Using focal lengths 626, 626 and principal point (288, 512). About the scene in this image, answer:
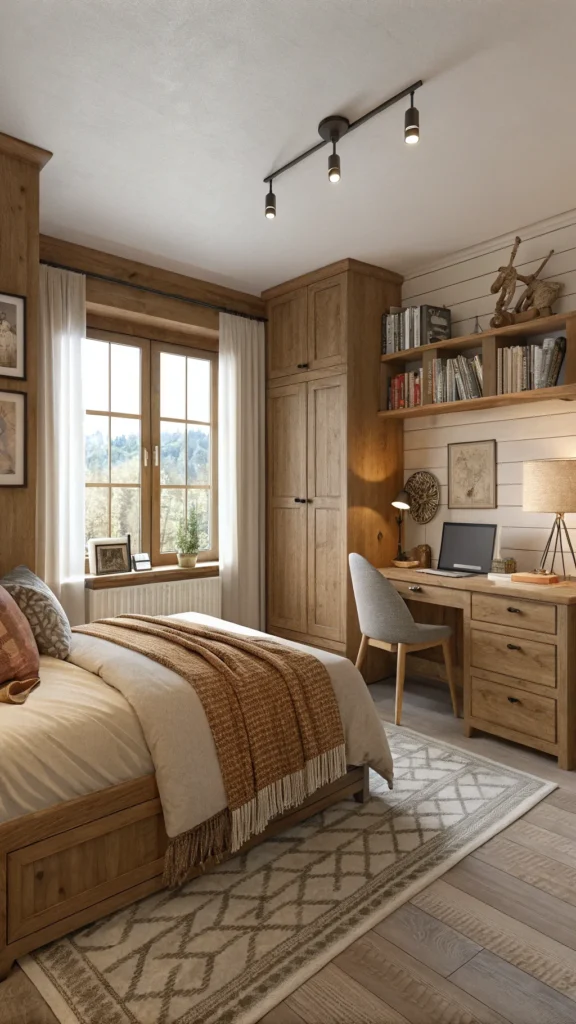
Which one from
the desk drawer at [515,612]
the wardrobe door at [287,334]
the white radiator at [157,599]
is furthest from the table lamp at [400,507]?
the white radiator at [157,599]

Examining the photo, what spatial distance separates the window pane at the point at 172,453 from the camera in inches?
173

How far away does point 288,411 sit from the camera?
449cm

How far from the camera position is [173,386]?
445cm

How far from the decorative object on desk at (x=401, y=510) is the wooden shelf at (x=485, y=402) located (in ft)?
1.74

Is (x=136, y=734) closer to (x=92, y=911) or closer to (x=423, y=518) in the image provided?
(x=92, y=911)

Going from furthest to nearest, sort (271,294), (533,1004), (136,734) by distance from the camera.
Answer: (271,294) < (136,734) < (533,1004)

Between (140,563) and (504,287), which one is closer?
(504,287)

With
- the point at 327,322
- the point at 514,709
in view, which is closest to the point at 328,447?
the point at 327,322

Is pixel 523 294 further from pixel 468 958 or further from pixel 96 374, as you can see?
pixel 468 958

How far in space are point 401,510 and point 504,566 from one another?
96cm

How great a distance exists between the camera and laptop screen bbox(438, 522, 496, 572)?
379cm

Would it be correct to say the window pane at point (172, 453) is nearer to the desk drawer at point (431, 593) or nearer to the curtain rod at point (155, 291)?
the curtain rod at point (155, 291)

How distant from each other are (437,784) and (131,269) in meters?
3.41

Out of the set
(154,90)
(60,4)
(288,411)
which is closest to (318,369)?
(288,411)
